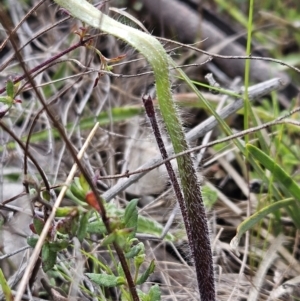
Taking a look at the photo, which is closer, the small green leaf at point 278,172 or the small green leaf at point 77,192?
the small green leaf at point 77,192

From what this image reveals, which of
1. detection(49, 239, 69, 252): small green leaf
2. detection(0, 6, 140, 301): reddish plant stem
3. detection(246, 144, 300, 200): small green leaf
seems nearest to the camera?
detection(0, 6, 140, 301): reddish plant stem

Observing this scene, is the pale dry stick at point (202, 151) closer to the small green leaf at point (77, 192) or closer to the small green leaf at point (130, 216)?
the small green leaf at point (130, 216)

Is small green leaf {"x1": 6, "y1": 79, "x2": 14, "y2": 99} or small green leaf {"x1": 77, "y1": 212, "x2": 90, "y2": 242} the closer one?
small green leaf {"x1": 77, "y1": 212, "x2": 90, "y2": 242}

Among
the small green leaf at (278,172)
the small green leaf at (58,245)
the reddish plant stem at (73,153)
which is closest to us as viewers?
the reddish plant stem at (73,153)

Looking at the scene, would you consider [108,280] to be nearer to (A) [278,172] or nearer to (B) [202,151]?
(A) [278,172]

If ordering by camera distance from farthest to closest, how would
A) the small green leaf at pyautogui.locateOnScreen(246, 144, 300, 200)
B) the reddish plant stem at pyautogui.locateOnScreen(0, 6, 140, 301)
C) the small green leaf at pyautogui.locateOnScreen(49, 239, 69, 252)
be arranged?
the small green leaf at pyautogui.locateOnScreen(246, 144, 300, 200)
the small green leaf at pyautogui.locateOnScreen(49, 239, 69, 252)
the reddish plant stem at pyautogui.locateOnScreen(0, 6, 140, 301)

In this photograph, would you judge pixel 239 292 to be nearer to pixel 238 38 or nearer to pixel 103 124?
pixel 103 124

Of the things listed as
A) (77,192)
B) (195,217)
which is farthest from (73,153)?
(195,217)

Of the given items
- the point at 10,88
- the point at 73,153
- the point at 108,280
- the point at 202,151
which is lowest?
the point at 108,280

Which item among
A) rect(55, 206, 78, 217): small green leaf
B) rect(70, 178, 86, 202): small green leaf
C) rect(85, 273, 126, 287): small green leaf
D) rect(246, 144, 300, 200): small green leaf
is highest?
rect(70, 178, 86, 202): small green leaf

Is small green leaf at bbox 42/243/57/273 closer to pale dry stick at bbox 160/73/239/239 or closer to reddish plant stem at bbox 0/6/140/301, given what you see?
reddish plant stem at bbox 0/6/140/301

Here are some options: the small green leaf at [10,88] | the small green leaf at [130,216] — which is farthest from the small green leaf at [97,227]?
the small green leaf at [10,88]

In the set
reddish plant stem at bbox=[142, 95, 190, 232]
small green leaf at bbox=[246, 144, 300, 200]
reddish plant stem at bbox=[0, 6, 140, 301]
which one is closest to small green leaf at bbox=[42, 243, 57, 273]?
reddish plant stem at bbox=[0, 6, 140, 301]

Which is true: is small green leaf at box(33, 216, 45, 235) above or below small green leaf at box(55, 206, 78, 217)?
below
